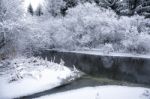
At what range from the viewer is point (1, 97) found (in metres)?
9.98

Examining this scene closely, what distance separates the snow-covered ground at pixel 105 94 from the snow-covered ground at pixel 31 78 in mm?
1337

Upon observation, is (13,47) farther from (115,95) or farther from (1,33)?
(115,95)

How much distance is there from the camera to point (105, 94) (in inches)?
392

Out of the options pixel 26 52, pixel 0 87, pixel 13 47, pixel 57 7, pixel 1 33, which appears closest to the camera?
pixel 0 87

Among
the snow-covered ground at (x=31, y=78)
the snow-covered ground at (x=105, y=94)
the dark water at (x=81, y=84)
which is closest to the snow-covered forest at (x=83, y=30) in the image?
the snow-covered ground at (x=31, y=78)

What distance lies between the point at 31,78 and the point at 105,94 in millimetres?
4279

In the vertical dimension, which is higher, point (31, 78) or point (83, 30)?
point (83, 30)

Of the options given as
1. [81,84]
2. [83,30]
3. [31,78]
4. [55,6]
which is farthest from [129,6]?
[31,78]

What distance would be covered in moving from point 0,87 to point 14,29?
25.2ft

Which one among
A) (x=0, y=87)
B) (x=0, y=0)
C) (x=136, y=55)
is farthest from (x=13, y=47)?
(x=136, y=55)

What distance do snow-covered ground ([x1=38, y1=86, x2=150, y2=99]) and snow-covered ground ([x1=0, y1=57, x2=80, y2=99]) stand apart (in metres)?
1.34

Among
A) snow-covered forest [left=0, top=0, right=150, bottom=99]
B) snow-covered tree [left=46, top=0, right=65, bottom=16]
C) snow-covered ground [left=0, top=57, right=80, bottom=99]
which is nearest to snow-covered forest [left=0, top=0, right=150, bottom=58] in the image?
snow-covered forest [left=0, top=0, right=150, bottom=99]

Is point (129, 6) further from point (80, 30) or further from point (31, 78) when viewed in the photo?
point (31, 78)

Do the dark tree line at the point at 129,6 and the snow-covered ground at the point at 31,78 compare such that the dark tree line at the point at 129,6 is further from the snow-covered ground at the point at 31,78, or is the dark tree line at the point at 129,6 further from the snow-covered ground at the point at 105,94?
the snow-covered ground at the point at 105,94
